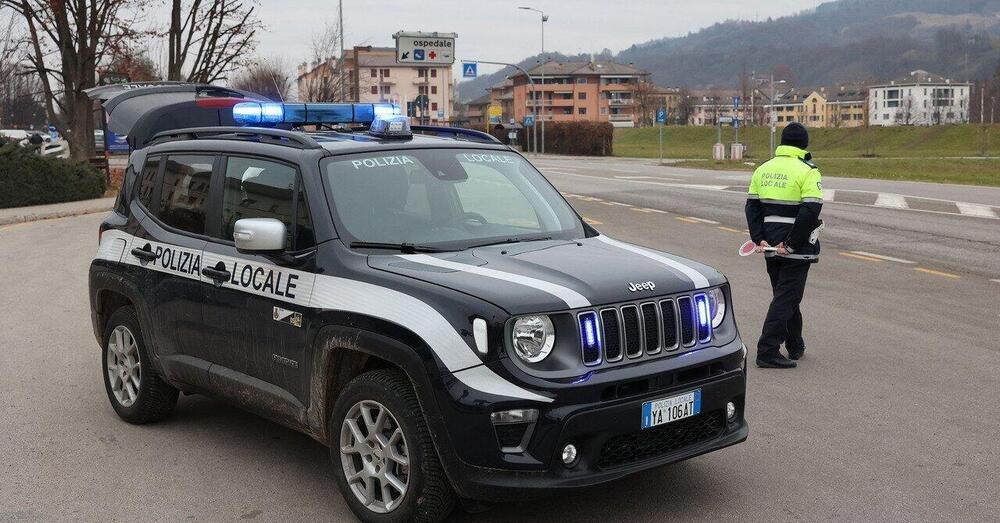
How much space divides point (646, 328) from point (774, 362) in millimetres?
3662

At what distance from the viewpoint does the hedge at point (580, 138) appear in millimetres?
69875

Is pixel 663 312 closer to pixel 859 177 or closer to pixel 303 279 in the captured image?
pixel 303 279

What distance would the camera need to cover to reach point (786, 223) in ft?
25.1

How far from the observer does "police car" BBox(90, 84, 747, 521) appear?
4137 millimetres

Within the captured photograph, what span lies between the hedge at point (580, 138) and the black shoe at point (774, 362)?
6022cm

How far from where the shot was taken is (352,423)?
4602 mm

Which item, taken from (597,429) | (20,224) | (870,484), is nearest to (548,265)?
(597,429)

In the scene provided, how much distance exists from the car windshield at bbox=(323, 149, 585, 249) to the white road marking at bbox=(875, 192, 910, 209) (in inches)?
695

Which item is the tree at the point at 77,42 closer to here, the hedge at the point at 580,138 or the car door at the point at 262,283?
Answer: the car door at the point at 262,283

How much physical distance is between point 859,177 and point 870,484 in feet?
103

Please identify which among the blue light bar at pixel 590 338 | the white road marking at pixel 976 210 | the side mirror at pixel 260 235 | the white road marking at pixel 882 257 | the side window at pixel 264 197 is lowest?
the white road marking at pixel 882 257

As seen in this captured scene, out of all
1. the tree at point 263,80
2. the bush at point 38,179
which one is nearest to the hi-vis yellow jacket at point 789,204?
the bush at point 38,179

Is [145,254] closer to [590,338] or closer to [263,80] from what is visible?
[590,338]

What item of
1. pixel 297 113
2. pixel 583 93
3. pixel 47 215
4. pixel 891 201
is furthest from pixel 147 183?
pixel 583 93
